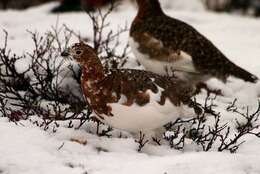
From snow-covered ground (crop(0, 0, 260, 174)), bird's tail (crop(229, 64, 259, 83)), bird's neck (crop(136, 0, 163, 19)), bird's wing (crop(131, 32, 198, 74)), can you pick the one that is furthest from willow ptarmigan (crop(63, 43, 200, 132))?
bird's neck (crop(136, 0, 163, 19))

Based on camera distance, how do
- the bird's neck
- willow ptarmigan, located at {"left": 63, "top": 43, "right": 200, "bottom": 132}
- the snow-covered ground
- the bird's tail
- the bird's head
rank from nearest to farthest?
the snow-covered ground
willow ptarmigan, located at {"left": 63, "top": 43, "right": 200, "bottom": 132}
the bird's head
the bird's tail
the bird's neck

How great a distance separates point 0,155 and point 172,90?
1.29m

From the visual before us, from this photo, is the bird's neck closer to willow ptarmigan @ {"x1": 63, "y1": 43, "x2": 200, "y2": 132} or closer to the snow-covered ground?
the snow-covered ground

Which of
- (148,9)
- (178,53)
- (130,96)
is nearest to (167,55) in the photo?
(178,53)

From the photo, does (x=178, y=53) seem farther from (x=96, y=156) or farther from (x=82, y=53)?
(x=96, y=156)

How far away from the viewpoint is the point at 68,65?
6.30 metres

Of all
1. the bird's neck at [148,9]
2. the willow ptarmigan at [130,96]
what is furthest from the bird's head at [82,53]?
the bird's neck at [148,9]

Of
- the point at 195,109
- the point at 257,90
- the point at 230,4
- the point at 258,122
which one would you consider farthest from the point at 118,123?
the point at 230,4

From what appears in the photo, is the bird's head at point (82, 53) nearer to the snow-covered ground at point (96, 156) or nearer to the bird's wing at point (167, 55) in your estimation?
the snow-covered ground at point (96, 156)

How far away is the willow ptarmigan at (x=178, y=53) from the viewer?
6.22 m

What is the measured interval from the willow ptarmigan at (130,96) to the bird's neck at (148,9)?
1762mm

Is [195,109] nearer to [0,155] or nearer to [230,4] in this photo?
[0,155]

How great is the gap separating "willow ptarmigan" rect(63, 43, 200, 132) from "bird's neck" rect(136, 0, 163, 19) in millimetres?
1762

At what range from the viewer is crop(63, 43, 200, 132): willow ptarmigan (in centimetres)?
468
